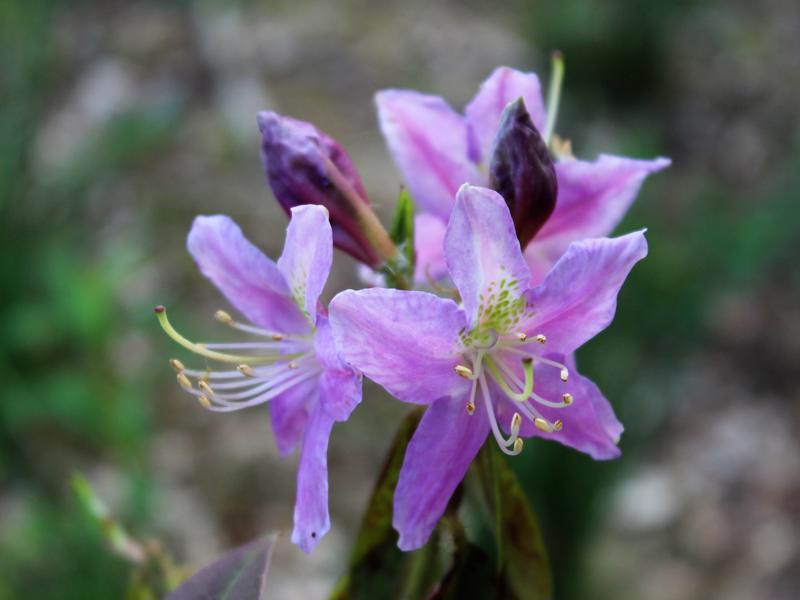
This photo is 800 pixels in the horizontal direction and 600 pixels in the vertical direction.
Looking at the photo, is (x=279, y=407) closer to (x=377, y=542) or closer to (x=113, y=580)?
(x=377, y=542)

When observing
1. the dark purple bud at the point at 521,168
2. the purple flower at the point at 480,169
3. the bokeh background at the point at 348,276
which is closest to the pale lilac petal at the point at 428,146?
the purple flower at the point at 480,169

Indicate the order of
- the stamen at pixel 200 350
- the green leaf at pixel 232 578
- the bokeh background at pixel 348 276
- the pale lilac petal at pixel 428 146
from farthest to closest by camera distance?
the bokeh background at pixel 348 276
the pale lilac petal at pixel 428 146
the stamen at pixel 200 350
the green leaf at pixel 232 578

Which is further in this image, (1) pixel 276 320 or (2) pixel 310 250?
(1) pixel 276 320

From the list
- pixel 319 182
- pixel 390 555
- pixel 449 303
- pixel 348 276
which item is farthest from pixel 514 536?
pixel 348 276

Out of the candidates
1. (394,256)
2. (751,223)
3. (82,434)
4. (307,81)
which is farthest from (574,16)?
(394,256)

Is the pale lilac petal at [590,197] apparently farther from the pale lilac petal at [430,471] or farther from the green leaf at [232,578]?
the green leaf at [232,578]

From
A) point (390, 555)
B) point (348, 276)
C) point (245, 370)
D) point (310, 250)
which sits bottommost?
point (348, 276)

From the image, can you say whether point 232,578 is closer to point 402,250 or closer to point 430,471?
point 430,471
